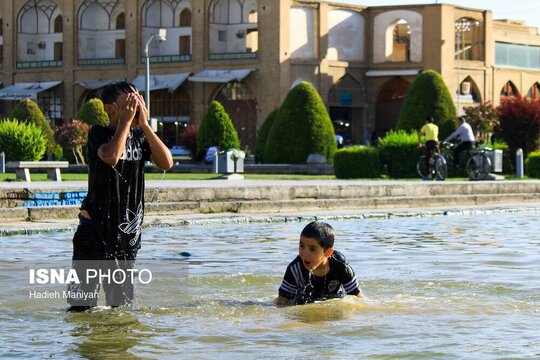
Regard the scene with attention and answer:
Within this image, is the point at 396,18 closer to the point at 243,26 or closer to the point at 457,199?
the point at 243,26

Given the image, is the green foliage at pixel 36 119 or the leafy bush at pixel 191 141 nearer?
the green foliage at pixel 36 119

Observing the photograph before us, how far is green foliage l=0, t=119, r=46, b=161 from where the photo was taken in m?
24.4

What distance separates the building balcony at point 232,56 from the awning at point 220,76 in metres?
0.60

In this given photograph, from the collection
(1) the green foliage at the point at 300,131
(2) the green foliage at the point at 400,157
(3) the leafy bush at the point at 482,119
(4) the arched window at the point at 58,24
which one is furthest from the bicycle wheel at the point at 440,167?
(4) the arched window at the point at 58,24

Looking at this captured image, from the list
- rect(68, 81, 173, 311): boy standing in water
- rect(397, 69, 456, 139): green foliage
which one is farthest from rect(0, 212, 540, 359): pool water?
rect(397, 69, 456, 139): green foliage

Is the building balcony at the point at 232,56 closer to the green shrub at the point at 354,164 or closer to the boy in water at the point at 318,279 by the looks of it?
the green shrub at the point at 354,164

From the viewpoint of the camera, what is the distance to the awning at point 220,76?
1794 inches

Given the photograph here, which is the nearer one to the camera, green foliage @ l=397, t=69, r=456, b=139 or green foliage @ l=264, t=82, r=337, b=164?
Answer: green foliage @ l=264, t=82, r=337, b=164

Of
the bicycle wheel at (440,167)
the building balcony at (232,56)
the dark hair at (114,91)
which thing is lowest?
the bicycle wheel at (440,167)

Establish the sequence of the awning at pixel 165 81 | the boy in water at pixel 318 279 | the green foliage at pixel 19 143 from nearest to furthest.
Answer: the boy in water at pixel 318 279 → the green foliage at pixel 19 143 → the awning at pixel 165 81

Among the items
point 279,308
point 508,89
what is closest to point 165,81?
point 508,89

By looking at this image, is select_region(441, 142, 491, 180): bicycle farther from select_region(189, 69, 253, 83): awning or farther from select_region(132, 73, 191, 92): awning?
select_region(132, 73, 191, 92): awning

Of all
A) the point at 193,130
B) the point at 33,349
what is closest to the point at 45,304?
the point at 33,349

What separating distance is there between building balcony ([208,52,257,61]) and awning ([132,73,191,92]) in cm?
125
